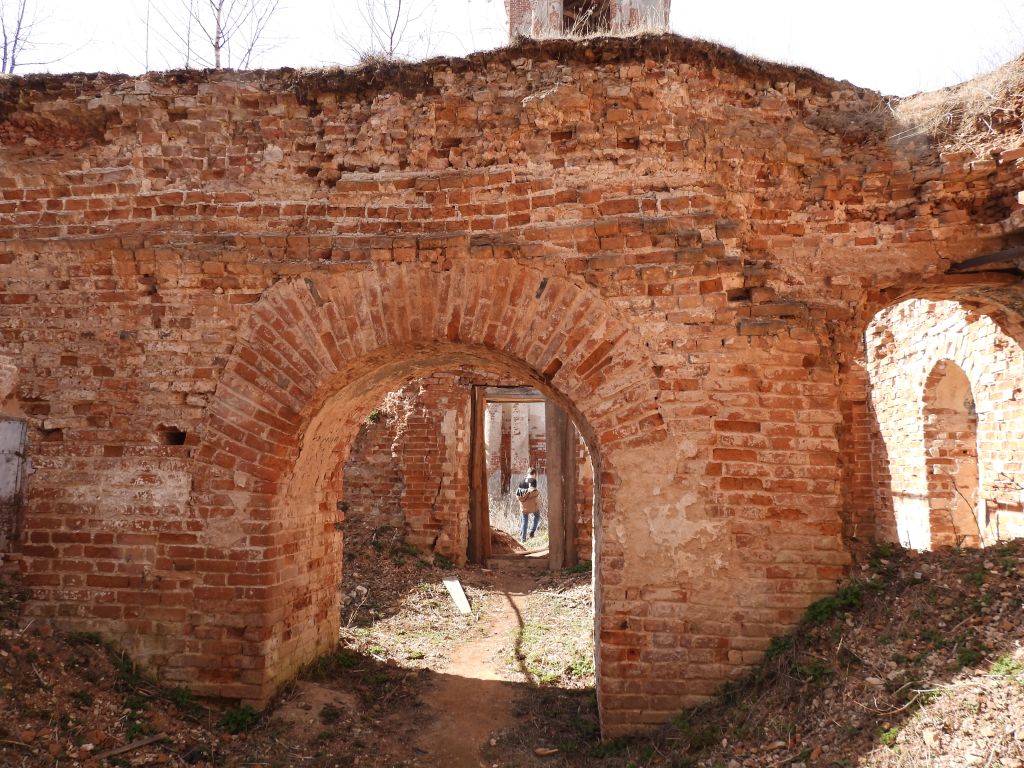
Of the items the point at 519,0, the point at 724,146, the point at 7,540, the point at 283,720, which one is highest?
the point at 519,0

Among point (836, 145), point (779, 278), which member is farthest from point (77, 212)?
point (836, 145)

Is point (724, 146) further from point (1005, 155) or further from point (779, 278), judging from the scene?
point (1005, 155)

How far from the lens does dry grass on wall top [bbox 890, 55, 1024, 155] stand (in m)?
4.33

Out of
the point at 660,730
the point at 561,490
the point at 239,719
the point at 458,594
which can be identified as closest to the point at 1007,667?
the point at 660,730

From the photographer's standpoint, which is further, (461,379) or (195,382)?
(461,379)

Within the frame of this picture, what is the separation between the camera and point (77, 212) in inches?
180

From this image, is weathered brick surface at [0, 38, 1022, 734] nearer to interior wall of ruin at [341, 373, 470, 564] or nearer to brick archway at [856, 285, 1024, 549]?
brick archway at [856, 285, 1024, 549]

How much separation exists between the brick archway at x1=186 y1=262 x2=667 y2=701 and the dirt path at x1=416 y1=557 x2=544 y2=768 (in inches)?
44.2

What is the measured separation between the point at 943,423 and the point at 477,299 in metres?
6.04

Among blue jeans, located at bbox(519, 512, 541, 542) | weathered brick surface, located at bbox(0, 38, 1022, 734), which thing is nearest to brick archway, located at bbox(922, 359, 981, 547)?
weathered brick surface, located at bbox(0, 38, 1022, 734)

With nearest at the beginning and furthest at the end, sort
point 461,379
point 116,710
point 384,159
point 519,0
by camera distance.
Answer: point 116,710, point 384,159, point 519,0, point 461,379

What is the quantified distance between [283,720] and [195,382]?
2182mm

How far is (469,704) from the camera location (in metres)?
4.99

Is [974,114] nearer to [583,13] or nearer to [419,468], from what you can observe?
[583,13]
